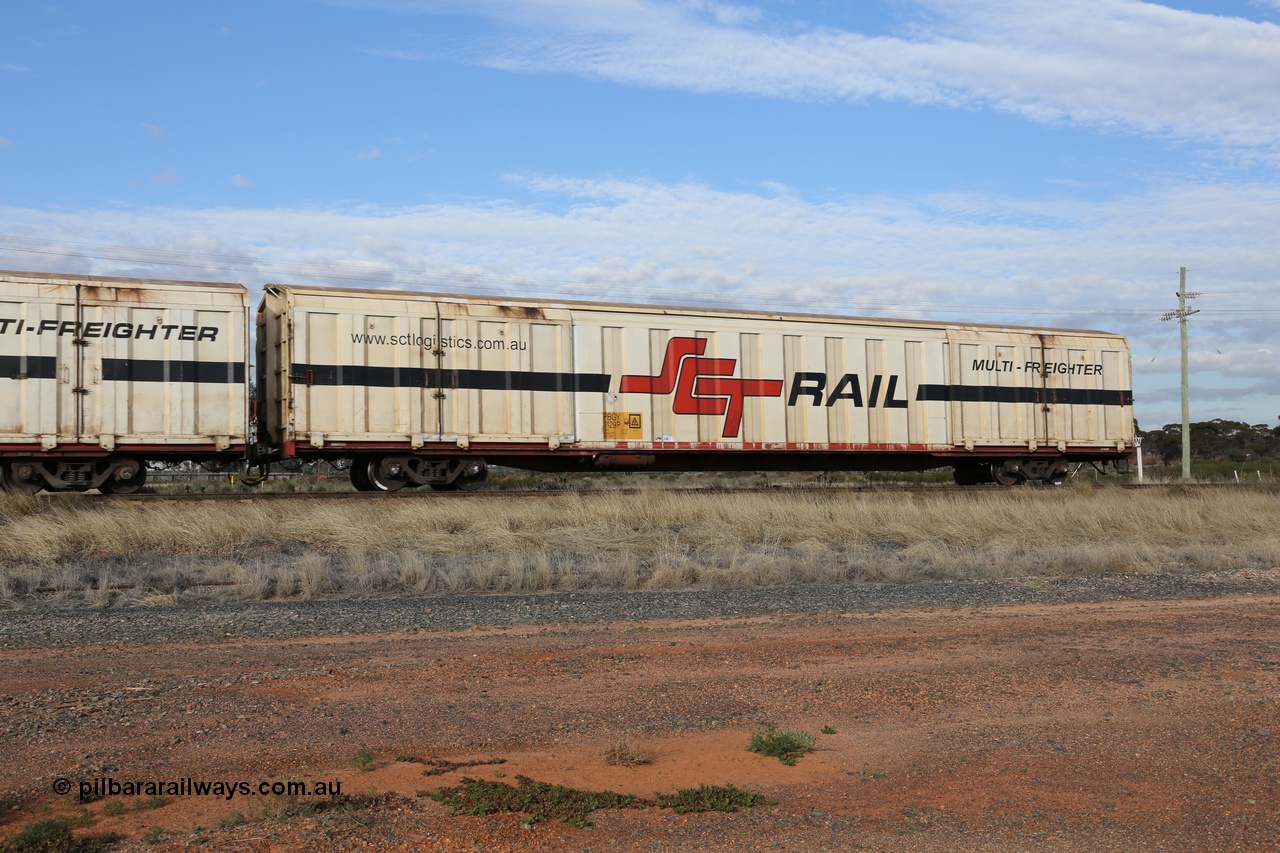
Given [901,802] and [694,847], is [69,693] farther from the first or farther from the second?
[901,802]

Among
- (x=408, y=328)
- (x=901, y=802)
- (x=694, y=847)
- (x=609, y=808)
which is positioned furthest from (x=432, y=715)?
(x=408, y=328)

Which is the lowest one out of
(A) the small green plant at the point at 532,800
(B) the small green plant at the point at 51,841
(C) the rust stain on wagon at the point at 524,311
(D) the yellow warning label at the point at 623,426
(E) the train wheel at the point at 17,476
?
(A) the small green plant at the point at 532,800

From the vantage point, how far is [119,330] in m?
15.4

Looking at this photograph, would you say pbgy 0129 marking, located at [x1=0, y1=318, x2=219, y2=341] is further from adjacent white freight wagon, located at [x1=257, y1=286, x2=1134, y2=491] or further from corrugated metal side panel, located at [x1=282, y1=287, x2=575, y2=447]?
corrugated metal side panel, located at [x1=282, y1=287, x2=575, y2=447]

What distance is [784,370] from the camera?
1942cm

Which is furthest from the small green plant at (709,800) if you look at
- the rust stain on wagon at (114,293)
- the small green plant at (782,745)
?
the rust stain on wagon at (114,293)

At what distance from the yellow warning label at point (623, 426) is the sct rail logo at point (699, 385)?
1.48ft

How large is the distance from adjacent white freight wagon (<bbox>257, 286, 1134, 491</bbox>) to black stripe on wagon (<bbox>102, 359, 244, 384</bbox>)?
2.79ft

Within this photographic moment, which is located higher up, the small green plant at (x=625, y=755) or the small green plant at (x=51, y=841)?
the small green plant at (x=51, y=841)

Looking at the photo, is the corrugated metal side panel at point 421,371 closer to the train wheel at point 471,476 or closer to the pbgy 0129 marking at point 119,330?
the train wheel at point 471,476

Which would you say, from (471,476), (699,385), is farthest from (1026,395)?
(471,476)

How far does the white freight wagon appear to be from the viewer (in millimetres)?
14867

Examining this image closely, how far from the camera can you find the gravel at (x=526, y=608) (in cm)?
737

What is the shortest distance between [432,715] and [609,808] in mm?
1509
